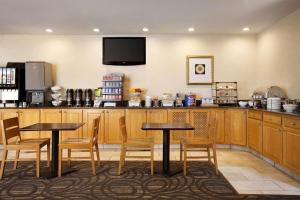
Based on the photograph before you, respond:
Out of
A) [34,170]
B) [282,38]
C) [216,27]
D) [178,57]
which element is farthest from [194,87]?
[34,170]

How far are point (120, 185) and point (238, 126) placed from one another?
3.24 meters

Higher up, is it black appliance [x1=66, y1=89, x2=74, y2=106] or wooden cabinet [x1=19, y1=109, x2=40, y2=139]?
black appliance [x1=66, y1=89, x2=74, y2=106]

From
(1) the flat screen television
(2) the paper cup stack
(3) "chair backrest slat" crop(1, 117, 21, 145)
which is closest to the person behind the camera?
(3) "chair backrest slat" crop(1, 117, 21, 145)

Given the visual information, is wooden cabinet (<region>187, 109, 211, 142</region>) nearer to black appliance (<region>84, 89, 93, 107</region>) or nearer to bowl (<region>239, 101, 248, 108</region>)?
bowl (<region>239, 101, 248, 108</region>)

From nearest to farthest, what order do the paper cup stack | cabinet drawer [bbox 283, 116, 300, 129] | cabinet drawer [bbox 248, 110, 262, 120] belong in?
1. cabinet drawer [bbox 283, 116, 300, 129]
2. cabinet drawer [bbox 248, 110, 262, 120]
3. the paper cup stack

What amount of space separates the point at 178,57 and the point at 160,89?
0.91 metres

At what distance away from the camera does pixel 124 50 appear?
6.07 meters

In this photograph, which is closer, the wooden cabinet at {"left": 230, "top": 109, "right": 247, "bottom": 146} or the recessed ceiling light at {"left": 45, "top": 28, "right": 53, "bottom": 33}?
the wooden cabinet at {"left": 230, "top": 109, "right": 247, "bottom": 146}

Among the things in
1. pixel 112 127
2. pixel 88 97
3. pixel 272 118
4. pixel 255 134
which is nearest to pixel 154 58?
pixel 88 97

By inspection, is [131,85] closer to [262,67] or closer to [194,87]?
[194,87]

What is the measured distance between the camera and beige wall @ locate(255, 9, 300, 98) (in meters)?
4.53

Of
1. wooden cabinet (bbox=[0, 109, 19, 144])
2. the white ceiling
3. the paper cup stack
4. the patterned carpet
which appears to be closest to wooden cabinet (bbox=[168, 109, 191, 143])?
the patterned carpet

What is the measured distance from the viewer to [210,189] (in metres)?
3.27

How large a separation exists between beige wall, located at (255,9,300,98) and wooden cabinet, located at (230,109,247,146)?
2.98 ft
